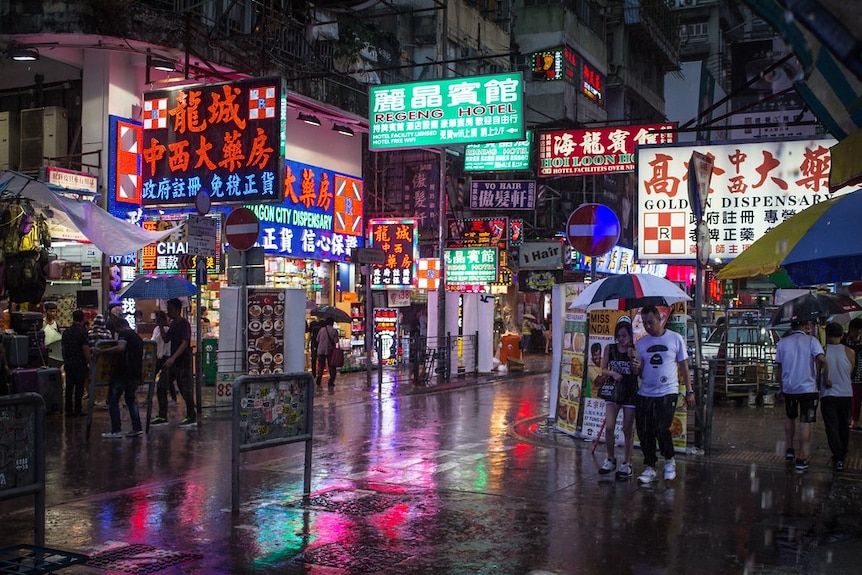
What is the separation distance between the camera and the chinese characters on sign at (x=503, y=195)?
3112 centimetres

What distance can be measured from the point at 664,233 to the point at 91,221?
9.69m

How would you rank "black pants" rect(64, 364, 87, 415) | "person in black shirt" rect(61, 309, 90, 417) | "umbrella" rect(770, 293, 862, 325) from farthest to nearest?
"black pants" rect(64, 364, 87, 415) → "person in black shirt" rect(61, 309, 90, 417) → "umbrella" rect(770, 293, 862, 325)

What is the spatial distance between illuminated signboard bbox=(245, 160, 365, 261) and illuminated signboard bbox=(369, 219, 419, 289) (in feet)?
2.01

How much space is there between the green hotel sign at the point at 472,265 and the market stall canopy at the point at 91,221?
555 inches

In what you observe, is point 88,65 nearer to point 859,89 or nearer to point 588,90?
point 859,89

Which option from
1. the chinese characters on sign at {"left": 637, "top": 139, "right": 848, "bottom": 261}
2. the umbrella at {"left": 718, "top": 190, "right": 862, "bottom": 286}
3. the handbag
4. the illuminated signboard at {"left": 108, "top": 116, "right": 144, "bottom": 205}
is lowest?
the handbag

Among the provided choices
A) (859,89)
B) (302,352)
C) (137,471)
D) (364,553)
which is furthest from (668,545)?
(302,352)

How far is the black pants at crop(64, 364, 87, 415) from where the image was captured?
14.8 m

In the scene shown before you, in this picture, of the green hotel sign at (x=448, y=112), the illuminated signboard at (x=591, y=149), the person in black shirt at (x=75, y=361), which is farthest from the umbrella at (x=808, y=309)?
the person in black shirt at (x=75, y=361)

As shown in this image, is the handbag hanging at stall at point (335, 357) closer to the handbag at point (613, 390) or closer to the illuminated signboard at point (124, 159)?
the illuminated signboard at point (124, 159)

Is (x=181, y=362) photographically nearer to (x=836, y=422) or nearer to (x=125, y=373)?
(x=125, y=373)

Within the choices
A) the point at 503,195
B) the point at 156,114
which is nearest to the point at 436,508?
the point at 156,114

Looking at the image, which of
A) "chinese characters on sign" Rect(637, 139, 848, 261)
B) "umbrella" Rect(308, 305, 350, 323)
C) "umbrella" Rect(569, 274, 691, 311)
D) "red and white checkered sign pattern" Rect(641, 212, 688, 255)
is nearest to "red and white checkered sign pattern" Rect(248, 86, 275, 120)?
"umbrella" Rect(308, 305, 350, 323)

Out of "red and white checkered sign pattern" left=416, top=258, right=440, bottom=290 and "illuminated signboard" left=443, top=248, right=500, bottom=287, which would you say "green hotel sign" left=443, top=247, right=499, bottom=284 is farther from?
"red and white checkered sign pattern" left=416, top=258, right=440, bottom=290
